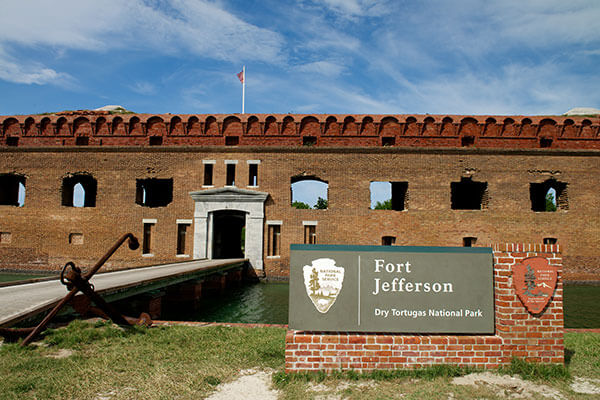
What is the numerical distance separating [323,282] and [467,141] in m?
16.1

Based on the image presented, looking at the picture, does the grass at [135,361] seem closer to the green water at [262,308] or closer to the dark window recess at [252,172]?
the green water at [262,308]

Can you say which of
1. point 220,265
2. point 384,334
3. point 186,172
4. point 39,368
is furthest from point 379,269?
point 186,172

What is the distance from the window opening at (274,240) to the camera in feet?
56.6

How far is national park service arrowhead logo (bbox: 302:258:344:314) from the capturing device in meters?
4.55

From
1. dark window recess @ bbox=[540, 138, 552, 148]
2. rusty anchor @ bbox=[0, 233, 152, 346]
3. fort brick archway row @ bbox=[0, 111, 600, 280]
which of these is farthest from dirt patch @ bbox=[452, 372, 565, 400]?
dark window recess @ bbox=[540, 138, 552, 148]

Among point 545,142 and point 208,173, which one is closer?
point 208,173

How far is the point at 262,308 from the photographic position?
11.1 meters

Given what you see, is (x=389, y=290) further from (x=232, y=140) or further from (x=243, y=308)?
(x=232, y=140)

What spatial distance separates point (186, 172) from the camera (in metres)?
17.7

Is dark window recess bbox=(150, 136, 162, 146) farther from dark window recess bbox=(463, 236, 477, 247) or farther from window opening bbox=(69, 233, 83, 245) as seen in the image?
dark window recess bbox=(463, 236, 477, 247)

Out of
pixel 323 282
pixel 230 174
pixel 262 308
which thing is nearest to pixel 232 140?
pixel 230 174

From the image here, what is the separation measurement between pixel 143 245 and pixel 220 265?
5.86 metres

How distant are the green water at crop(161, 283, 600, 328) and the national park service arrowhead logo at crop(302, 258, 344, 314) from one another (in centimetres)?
511

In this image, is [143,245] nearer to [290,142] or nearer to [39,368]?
[290,142]
